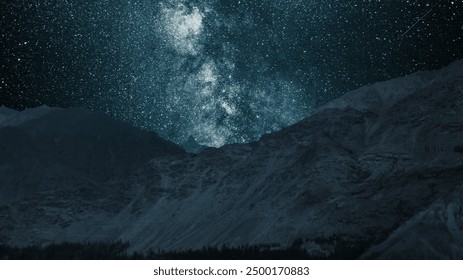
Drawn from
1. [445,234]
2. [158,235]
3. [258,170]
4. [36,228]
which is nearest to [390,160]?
[258,170]

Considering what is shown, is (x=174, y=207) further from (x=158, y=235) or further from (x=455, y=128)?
(x=455, y=128)

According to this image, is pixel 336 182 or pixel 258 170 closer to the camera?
pixel 336 182

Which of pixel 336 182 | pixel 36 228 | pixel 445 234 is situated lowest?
pixel 445 234

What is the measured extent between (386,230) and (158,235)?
222 ft

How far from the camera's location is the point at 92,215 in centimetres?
19188
